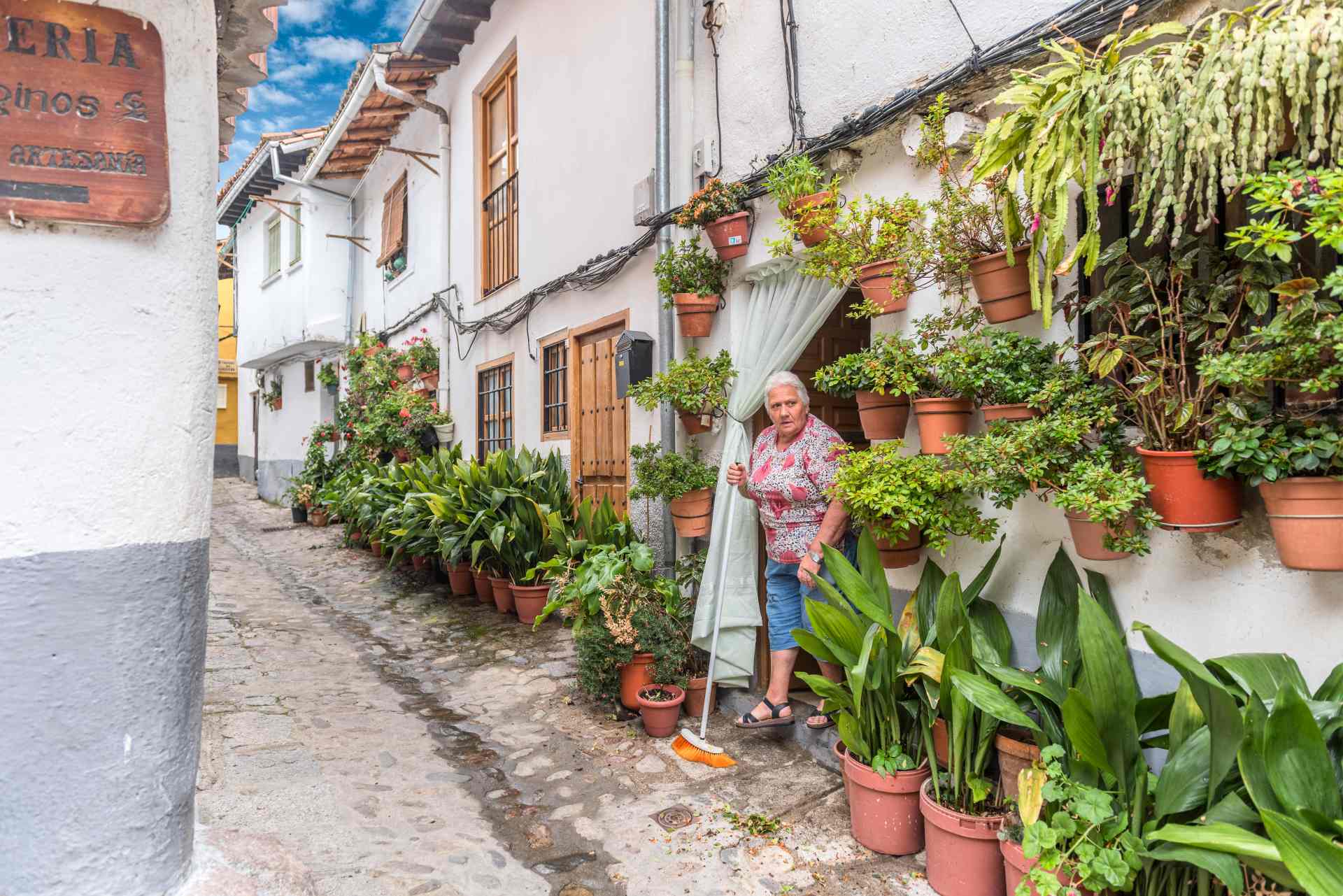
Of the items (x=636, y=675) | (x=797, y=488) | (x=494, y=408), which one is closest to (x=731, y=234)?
(x=797, y=488)

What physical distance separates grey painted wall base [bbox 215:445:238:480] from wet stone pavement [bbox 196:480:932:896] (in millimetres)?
17303

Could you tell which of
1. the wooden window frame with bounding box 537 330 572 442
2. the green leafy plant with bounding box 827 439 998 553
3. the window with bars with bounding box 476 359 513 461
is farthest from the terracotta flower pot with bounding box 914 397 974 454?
the window with bars with bounding box 476 359 513 461

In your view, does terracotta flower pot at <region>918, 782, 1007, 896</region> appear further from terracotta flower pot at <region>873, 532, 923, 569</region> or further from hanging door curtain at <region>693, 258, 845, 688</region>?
hanging door curtain at <region>693, 258, 845, 688</region>

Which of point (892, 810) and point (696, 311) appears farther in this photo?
point (696, 311)

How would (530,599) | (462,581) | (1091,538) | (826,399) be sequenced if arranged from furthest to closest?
(462,581)
(530,599)
(826,399)
(1091,538)

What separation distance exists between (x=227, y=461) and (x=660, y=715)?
20.8m

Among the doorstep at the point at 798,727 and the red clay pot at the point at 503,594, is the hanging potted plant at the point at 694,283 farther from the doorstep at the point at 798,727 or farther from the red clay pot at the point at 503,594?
the red clay pot at the point at 503,594

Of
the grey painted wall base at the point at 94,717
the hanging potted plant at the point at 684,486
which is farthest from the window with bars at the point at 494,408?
the grey painted wall base at the point at 94,717

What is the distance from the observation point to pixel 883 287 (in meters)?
3.45

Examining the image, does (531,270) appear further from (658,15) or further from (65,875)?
(65,875)

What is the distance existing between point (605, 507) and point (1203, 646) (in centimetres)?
359

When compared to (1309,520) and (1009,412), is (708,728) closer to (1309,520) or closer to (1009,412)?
(1009,412)

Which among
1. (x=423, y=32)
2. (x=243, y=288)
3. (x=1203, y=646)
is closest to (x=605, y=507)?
(x=1203, y=646)

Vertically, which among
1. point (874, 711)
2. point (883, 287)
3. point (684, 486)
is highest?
point (883, 287)
